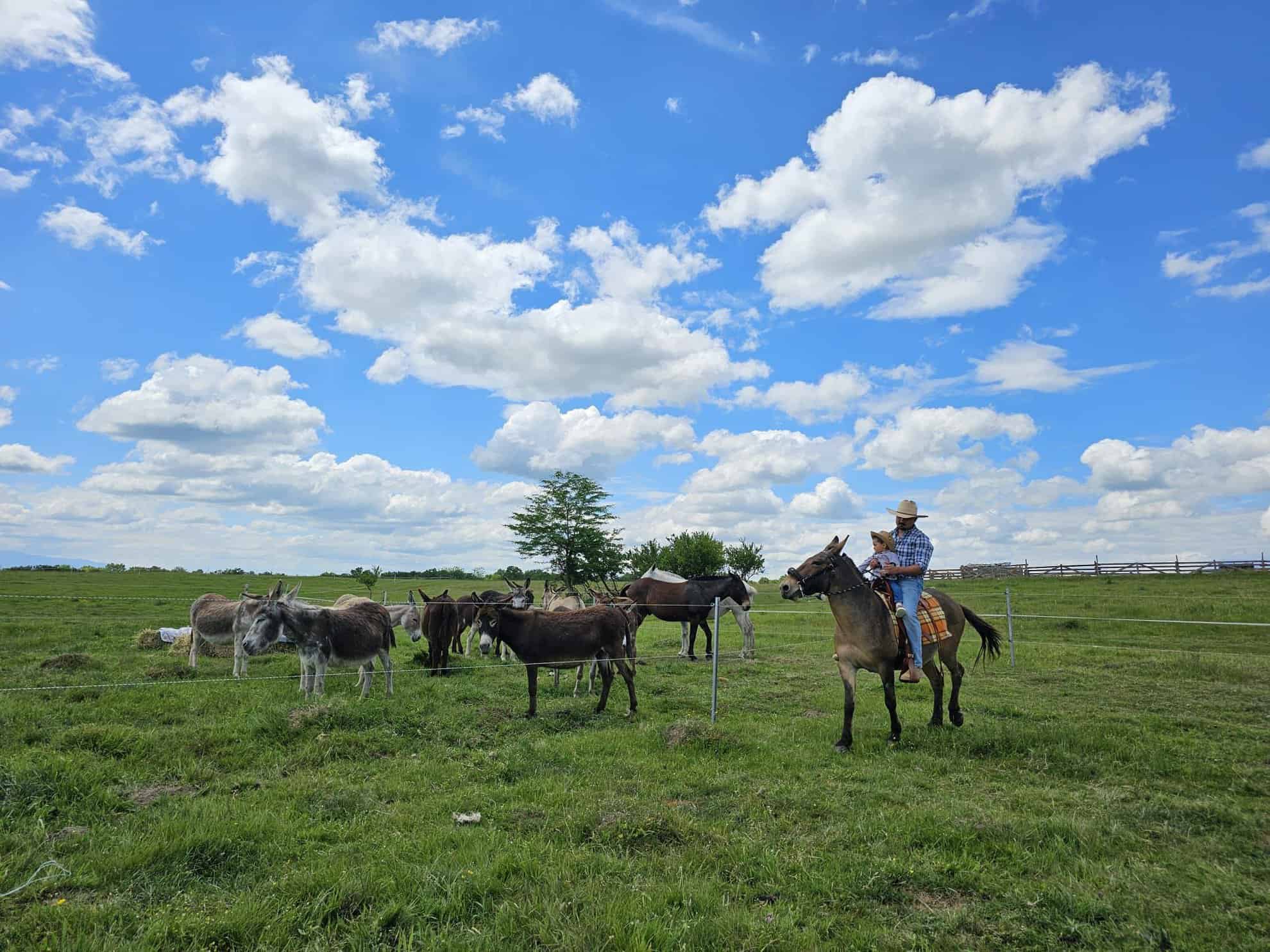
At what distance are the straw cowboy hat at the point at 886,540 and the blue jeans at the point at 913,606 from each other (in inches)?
22.4

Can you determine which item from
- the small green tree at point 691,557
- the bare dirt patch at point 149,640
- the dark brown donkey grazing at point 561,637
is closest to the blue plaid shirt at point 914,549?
the dark brown donkey grazing at point 561,637

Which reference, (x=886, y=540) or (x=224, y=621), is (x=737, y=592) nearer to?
(x=886, y=540)

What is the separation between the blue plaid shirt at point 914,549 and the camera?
9273 mm

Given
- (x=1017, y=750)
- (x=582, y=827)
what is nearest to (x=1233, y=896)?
(x=1017, y=750)

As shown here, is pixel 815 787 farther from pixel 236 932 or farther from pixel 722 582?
pixel 722 582

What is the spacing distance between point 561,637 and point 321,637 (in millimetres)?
4235

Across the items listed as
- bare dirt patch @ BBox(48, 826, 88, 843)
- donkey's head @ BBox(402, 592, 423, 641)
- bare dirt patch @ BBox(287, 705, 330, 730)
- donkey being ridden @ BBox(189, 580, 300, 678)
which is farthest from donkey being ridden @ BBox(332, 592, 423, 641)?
bare dirt patch @ BBox(48, 826, 88, 843)

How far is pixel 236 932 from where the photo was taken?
418 cm

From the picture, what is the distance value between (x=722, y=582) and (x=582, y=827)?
13.5 metres

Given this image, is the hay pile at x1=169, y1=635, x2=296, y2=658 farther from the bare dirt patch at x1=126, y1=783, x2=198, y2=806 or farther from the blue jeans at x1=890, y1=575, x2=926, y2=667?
the blue jeans at x1=890, y1=575, x2=926, y2=667

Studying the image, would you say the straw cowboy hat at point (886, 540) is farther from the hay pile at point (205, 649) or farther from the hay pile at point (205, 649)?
the hay pile at point (205, 649)

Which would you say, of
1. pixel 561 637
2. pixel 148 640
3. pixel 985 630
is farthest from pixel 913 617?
pixel 148 640

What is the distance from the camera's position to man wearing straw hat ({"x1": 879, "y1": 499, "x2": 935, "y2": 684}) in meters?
9.02

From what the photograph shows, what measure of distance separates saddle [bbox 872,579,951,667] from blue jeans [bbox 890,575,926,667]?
7 centimetres
